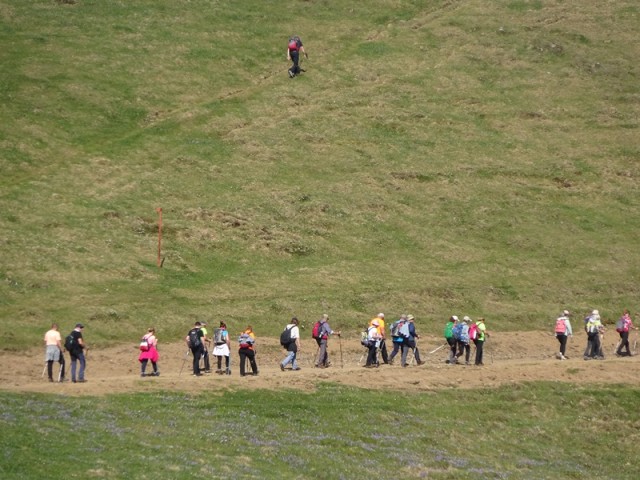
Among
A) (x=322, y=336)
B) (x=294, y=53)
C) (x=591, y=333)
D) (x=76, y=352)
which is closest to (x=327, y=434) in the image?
(x=322, y=336)

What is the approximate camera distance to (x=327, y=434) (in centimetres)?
3738

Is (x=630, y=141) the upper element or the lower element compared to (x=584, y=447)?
upper

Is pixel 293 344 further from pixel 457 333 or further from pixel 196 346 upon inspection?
pixel 457 333

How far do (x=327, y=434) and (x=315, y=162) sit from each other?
3968 centimetres

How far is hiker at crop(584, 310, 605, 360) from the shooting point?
50656 mm

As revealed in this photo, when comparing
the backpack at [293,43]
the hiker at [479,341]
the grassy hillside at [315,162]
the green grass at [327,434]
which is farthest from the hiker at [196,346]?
the backpack at [293,43]

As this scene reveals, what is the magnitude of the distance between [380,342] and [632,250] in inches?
1126

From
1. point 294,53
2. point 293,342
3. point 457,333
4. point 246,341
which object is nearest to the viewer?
point 246,341

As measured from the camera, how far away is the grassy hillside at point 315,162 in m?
58.3

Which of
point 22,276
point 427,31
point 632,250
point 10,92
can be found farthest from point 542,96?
point 22,276

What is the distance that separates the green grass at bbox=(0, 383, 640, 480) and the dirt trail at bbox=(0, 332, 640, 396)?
1.06m

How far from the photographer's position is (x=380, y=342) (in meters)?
47.5

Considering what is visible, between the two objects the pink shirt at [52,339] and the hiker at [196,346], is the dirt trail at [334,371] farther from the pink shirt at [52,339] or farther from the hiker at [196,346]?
→ the pink shirt at [52,339]

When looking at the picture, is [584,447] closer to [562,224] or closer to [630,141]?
[562,224]
